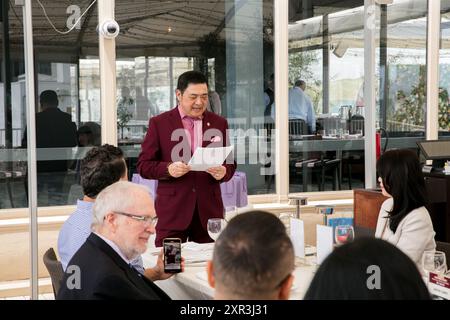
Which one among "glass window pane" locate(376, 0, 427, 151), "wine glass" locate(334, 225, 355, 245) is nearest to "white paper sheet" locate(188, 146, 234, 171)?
"wine glass" locate(334, 225, 355, 245)

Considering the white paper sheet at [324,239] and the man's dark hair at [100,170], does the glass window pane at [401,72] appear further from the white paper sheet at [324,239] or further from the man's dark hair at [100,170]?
the man's dark hair at [100,170]

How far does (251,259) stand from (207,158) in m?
2.67

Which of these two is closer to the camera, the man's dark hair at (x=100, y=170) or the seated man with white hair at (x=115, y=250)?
the seated man with white hair at (x=115, y=250)

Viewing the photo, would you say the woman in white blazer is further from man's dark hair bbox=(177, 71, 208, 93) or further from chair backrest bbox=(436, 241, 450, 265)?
man's dark hair bbox=(177, 71, 208, 93)

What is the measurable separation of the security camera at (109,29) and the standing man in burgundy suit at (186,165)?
2.58 metres

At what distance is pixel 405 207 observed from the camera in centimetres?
325

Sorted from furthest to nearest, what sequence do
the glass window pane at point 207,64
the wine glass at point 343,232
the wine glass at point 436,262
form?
the glass window pane at point 207,64
the wine glass at point 343,232
the wine glass at point 436,262

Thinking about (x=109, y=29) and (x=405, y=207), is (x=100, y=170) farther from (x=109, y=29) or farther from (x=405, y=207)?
(x=109, y=29)

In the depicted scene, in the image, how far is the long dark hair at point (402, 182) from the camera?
3254 millimetres

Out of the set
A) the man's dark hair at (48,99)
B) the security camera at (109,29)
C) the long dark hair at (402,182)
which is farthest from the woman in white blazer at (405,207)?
the man's dark hair at (48,99)

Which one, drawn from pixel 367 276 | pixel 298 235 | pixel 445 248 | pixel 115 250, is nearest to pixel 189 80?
pixel 298 235
